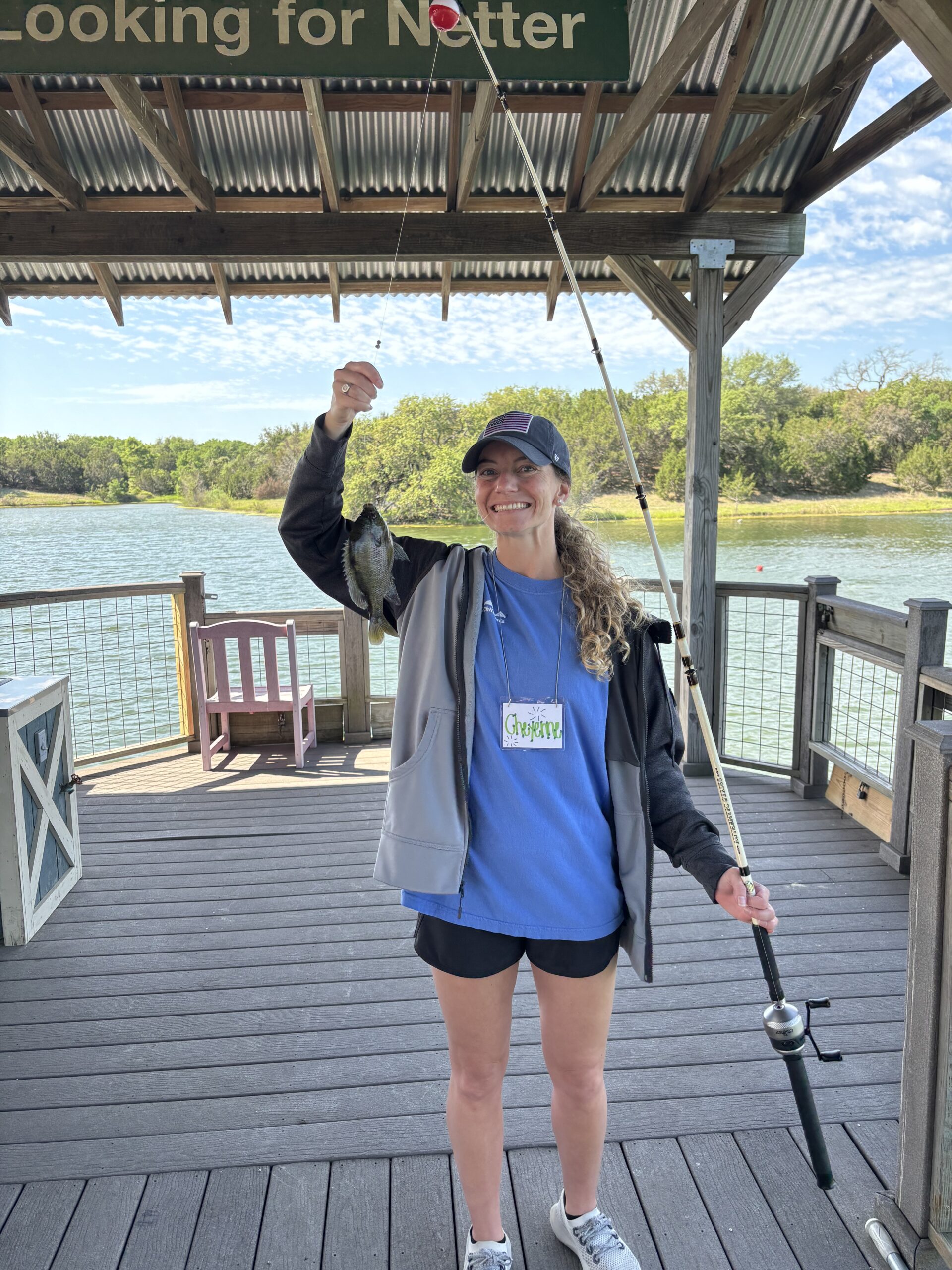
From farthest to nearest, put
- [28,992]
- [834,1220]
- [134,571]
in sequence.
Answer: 1. [134,571]
2. [28,992]
3. [834,1220]

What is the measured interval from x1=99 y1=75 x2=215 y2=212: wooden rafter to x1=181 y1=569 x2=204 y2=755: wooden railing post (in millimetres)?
1998

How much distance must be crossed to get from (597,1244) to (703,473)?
12.1ft

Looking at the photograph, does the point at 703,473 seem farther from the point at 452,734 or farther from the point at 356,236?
the point at 452,734

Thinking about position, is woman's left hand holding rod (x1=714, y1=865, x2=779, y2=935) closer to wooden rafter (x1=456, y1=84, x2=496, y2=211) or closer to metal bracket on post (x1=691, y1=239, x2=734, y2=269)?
wooden rafter (x1=456, y1=84, x2=496, y2=211)

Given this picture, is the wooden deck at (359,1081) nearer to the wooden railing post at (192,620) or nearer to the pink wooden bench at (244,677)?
the pink wooden bench at (244,677)

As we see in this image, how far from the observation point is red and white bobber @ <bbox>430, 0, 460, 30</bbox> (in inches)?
67.3

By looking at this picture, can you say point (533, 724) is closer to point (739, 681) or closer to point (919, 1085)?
point (919, 1085)

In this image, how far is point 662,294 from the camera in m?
4.67

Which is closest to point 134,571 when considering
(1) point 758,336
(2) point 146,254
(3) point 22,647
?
(3) point 22,647

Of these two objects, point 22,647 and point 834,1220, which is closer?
point 834,1220

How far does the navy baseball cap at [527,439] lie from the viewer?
1.54m

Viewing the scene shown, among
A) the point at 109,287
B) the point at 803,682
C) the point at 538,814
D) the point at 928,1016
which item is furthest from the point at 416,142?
the point at 928,1016

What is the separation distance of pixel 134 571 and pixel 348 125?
28205 millimetres

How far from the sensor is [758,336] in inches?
1682
